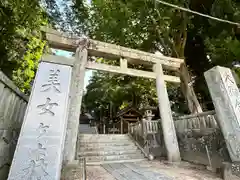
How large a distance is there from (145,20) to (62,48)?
20.4ft

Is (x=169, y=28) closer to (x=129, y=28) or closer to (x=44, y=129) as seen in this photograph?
(x=129, y=28)

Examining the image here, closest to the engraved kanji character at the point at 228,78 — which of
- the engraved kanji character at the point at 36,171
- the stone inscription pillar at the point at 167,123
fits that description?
the stone inscription pillar at the point at 167,123

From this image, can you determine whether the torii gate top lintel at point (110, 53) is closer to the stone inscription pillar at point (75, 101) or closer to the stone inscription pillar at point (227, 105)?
the stone inscription pillar at point (75, 101)

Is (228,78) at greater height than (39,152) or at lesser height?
greater

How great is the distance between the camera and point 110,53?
5.93 meters

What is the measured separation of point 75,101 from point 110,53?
7.36 ft

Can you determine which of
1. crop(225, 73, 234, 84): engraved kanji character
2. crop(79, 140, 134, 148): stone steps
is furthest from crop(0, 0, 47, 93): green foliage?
crop(225, 73, 234, 84): engraved kanji character

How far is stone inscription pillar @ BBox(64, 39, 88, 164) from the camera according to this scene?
4.39m

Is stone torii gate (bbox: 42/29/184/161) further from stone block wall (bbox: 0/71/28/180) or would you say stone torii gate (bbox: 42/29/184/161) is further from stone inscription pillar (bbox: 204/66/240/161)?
stone inscription pillar (bbox: 204/66/240/161)

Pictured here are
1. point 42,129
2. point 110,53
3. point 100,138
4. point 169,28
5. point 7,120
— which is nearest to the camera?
point 42,129

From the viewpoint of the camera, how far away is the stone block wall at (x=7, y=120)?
2619mm

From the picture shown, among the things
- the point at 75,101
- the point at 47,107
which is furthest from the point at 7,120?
the point at 75,101

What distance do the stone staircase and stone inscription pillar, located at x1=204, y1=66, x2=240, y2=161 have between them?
338cm

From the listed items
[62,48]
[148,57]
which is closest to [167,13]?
[148,57]
